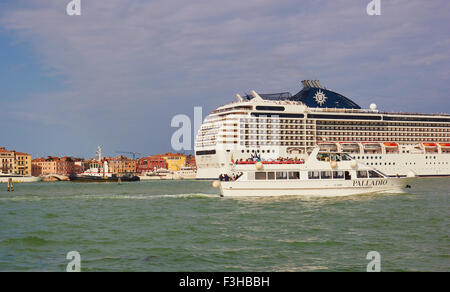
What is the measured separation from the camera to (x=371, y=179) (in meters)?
33.2

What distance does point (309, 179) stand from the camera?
32750 millimetres

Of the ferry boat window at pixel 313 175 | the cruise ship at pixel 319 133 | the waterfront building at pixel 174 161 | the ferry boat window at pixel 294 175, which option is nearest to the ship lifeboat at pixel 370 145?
the cruise ship at pixel 319 133

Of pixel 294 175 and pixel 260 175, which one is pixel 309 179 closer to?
pixel 294 175

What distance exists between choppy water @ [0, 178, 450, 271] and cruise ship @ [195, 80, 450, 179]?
54.1 meters

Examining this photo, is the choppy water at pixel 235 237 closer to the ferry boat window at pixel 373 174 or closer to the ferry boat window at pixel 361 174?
the ferry boat window at pixel 361 174

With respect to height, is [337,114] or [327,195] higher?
[337,114]

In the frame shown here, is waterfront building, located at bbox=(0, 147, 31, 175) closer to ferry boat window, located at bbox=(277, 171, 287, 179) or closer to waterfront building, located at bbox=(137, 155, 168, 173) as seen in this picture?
waterfront building, located at bbox=(137, 155, 168, 173)

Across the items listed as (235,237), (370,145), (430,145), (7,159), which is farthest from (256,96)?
(7,159)

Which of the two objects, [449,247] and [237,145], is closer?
[449,247]

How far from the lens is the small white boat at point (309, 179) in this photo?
107 ft
